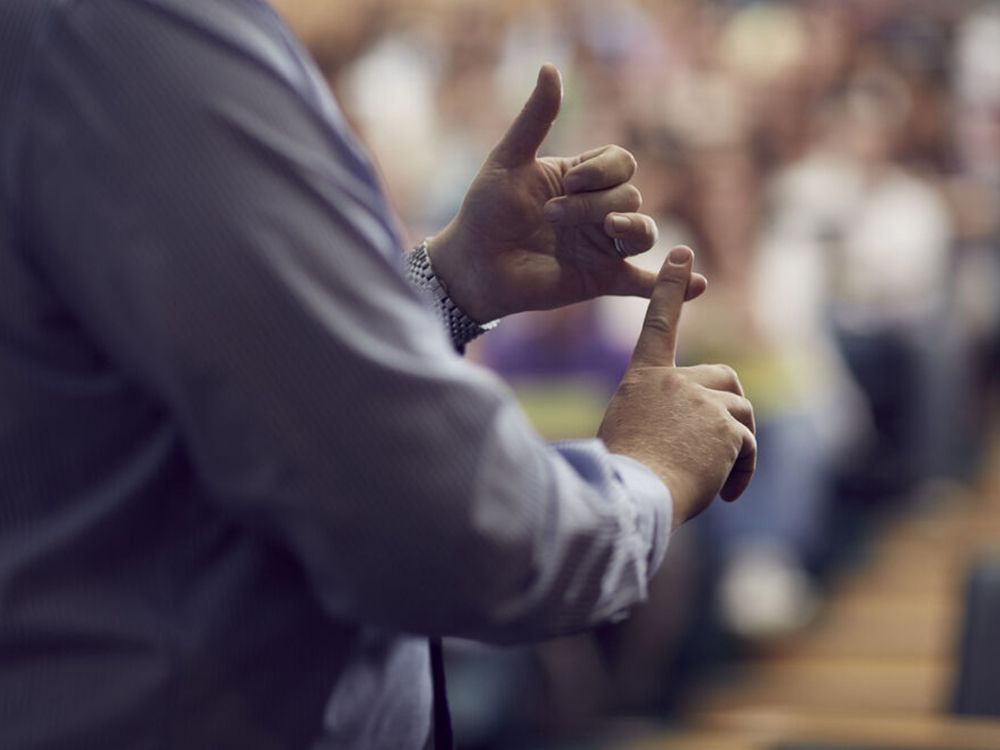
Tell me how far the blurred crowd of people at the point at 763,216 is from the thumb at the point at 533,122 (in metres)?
1.93

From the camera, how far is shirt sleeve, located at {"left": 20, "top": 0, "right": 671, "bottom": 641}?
68 cm

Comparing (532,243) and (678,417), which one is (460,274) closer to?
(532,243)

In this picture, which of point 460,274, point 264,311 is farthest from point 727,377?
point 264,311

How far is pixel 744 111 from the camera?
441cm

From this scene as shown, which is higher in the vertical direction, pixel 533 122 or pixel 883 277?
pixel 533 122

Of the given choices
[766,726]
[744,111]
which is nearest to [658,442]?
[766,726]

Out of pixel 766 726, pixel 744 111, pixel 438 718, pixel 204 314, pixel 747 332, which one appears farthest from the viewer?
pixel 744 111

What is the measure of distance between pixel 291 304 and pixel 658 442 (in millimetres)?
283

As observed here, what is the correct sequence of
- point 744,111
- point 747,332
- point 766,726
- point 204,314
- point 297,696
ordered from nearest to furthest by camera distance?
point 204,314
point 297,696
point 766,726
point 747,332
point 744,111

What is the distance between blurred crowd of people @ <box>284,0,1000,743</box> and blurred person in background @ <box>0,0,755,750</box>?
6.65 feet

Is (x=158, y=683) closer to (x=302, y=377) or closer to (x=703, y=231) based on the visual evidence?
(x=302, y=377)

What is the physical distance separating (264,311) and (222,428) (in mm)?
59

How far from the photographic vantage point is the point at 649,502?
81 cm

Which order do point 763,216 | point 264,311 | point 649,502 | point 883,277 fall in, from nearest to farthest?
point 264,311, point 649,502, point 763,216, point 883,277
